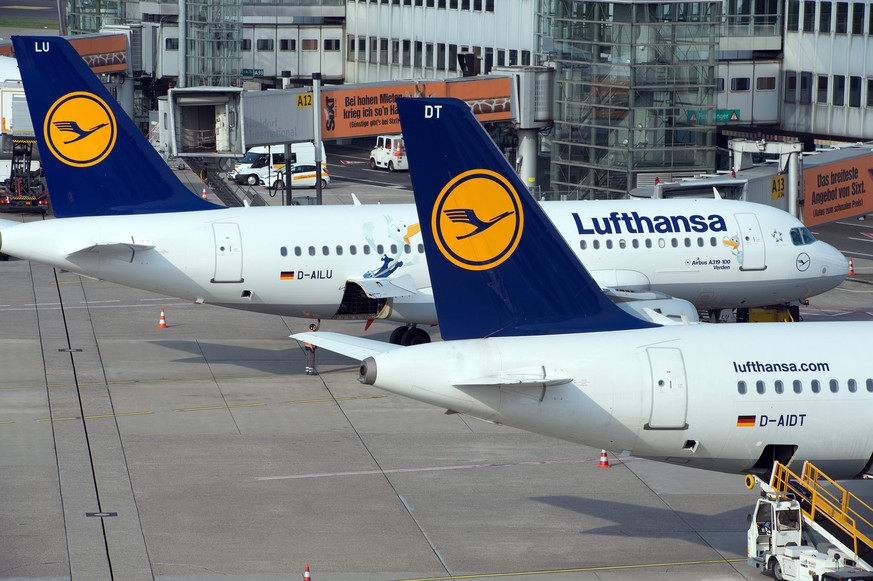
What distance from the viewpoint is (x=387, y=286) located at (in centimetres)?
4131

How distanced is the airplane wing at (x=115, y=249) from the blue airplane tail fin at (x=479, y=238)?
16801mm

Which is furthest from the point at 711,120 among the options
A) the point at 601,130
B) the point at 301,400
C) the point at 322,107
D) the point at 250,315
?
the point at 301,400

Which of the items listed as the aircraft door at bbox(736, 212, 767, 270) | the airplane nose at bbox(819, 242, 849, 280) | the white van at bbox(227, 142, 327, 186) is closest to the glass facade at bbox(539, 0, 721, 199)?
the airplane nose at bbox(819, 242, 849, 280)

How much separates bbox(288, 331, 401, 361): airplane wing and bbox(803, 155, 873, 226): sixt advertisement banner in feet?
113

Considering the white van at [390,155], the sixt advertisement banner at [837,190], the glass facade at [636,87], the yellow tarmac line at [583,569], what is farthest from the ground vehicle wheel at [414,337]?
the white van at [390,155]

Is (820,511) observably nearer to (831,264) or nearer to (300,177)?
(831,264)

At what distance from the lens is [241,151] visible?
58.2m

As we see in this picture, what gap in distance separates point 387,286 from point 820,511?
19192mm

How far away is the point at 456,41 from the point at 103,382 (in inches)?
2350

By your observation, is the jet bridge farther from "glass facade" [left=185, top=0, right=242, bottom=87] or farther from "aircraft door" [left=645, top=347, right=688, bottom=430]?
"glass facade" [left=185, top=0, right=242, bottom=87]

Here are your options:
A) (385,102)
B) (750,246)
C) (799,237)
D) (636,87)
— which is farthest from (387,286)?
(385,102)

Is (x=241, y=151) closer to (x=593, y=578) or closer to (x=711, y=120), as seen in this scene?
(x=711, y=120)

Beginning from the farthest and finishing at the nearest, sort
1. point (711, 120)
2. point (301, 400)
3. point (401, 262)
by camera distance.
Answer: point (711, 120) < point (401, 262) < point (301, 400)

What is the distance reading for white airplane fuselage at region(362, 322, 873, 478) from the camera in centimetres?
2452
